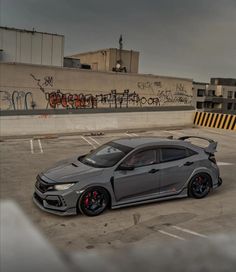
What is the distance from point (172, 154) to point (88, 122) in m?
13.1

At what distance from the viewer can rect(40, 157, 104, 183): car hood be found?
290 inches

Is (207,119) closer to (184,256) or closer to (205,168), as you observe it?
(205,168)

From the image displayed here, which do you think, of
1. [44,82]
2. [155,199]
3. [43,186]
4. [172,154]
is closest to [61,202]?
[43,186]

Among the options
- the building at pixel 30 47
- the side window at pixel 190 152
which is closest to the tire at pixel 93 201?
the side window at pixel 190 152

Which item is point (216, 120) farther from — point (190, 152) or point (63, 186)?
point (63, 186)

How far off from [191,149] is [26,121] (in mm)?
12265

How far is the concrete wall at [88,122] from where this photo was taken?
62.4ft

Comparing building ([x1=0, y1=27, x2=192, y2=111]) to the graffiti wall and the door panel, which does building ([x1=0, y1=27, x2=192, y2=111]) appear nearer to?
the graffiti wall

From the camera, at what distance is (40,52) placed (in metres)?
29.1

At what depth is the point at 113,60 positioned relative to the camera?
33.8 meters

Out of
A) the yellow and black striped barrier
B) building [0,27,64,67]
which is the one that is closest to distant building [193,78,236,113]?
building [0,27,64,67]

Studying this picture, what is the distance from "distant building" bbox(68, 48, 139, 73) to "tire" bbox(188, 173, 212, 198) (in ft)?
80.1

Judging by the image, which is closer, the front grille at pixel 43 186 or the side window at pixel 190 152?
the front grille at pixel 43 186

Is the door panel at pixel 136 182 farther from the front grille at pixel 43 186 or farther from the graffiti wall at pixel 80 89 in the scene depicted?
the graffiti wall at pixel 80 89
